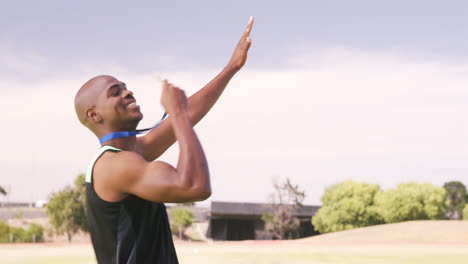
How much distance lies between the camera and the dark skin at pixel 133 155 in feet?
9.95

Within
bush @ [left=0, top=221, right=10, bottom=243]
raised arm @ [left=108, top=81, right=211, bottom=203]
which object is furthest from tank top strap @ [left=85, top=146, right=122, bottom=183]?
bush @ [left=0, top=221, right=10, bottom=243]

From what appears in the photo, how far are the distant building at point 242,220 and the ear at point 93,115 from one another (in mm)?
64259

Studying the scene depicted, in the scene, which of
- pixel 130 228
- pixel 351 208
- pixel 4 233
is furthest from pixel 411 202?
pixel 130 228

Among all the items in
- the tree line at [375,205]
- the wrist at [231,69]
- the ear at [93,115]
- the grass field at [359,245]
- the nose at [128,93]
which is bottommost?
the grass field at [359,245]

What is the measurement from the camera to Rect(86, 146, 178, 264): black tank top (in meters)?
3.30

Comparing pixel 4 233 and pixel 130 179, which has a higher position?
pixel 4 233

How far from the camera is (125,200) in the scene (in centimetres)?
329

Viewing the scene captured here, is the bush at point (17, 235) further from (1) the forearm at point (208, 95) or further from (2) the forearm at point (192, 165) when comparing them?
(2) the forearm at point (192, 165)

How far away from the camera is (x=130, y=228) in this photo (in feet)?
10.8

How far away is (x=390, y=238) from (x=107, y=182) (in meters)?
43.0

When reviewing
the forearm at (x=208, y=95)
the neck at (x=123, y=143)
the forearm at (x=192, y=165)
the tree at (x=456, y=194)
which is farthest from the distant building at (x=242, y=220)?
the forearm at (x=192, y=165)

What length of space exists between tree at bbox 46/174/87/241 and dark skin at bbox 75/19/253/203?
59670 mm

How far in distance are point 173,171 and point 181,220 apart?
68421 millimetres

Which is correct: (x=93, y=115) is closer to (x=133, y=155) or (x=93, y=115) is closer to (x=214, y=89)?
(x=133, y=155)
